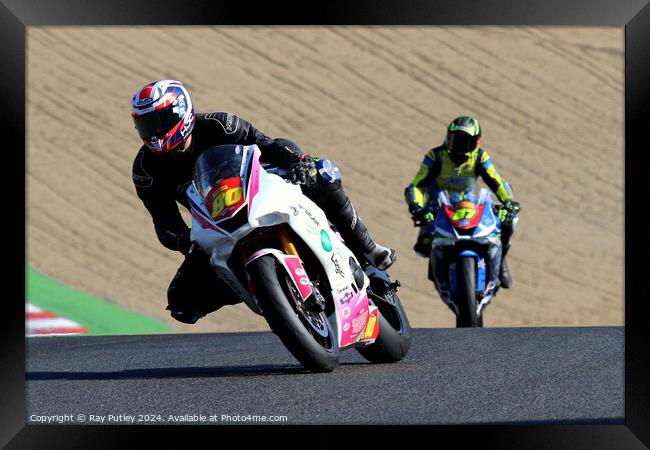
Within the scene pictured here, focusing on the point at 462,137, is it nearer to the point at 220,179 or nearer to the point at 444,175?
the point at 444,175

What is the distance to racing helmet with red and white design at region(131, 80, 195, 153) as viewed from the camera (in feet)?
23.3

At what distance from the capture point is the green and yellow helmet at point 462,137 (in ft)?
40.4

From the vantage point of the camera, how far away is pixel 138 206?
2836 cm

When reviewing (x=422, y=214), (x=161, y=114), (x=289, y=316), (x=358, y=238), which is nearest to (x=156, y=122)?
(x=161, y=114)

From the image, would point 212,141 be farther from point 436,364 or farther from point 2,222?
point 2,222

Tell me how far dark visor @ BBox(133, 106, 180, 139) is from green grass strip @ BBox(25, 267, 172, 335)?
12.5 metres

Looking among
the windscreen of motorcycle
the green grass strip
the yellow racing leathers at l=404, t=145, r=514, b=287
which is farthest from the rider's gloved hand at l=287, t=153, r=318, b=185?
the green grass strip

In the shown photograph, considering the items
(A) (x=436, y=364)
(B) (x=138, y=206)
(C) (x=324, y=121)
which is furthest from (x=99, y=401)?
(C) (x=324, y=121)

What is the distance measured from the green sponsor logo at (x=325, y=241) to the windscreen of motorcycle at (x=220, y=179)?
0.49 metres

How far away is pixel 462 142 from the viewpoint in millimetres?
12352

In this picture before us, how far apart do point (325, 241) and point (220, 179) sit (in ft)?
2.06

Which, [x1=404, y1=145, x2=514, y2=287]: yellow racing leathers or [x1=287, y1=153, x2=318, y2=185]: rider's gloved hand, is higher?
[x1=287, y1=153, x2=318, y2=185]: rider's gloved hand

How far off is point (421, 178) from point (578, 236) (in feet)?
52.3

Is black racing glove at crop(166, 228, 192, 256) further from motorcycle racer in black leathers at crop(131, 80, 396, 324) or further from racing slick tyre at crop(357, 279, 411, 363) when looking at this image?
racing slick tyre at crop(357, 279, 411, 363)
